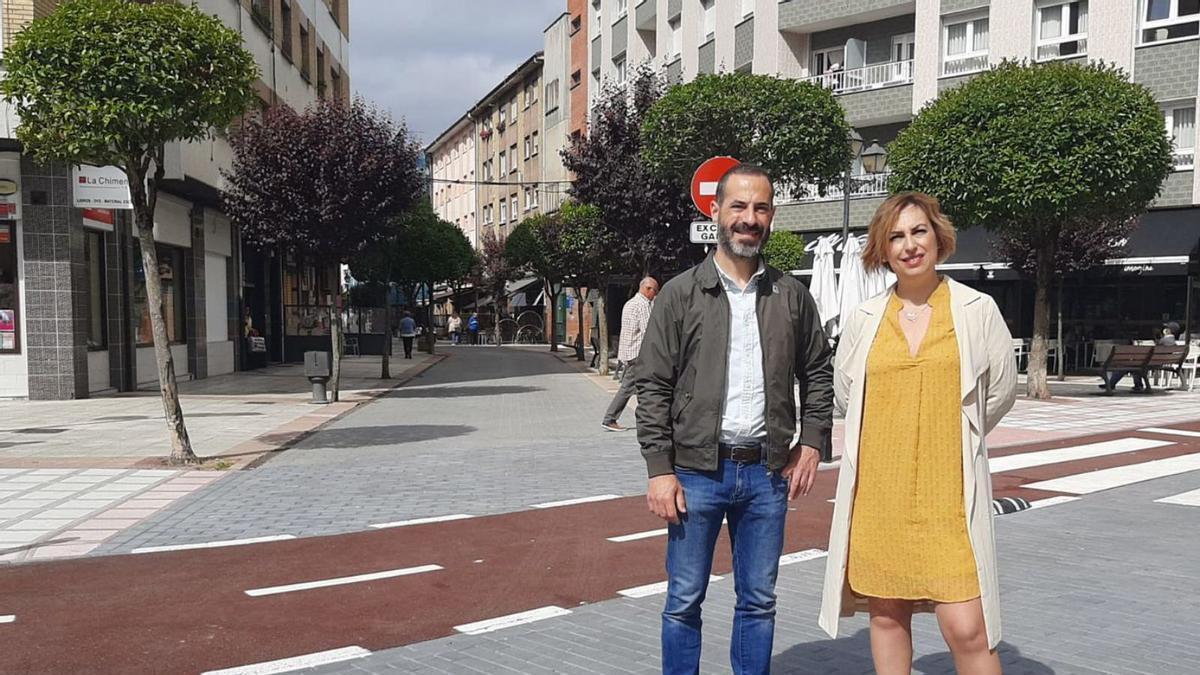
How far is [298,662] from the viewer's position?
162 inches

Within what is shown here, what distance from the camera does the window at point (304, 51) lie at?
93.6 feet

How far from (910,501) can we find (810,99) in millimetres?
13870

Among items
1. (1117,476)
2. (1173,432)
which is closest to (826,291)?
(1173,432)

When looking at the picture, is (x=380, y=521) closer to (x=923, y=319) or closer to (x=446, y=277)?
(x=923, y=319)

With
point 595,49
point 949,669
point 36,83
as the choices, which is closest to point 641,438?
point 949,669

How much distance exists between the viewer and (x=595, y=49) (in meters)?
43.3

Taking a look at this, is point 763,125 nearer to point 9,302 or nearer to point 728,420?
point 9,302

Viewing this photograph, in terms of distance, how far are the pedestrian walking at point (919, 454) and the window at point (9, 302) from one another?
1598cm

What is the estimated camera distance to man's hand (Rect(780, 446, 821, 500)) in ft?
10.5

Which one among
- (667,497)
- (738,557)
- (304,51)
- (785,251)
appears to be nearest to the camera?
(667,497)

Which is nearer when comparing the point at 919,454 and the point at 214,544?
the point at 919,454

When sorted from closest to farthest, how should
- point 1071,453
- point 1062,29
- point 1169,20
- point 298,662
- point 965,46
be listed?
1. point 298,662
2. point 1071,453
3. point 1169,20
4. point 1062,29
5. point 965,46

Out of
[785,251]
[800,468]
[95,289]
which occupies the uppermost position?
[785,251]

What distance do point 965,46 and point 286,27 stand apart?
17961mm
